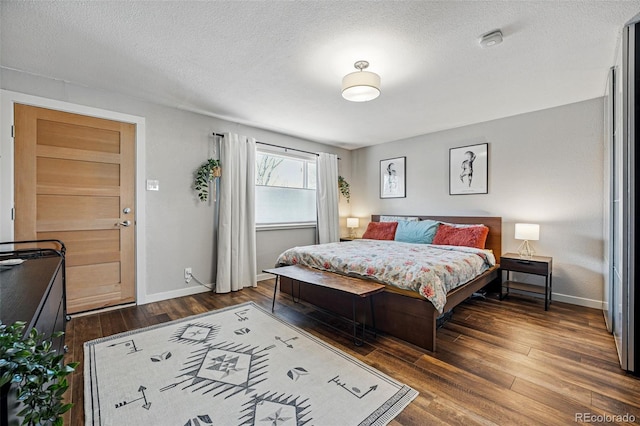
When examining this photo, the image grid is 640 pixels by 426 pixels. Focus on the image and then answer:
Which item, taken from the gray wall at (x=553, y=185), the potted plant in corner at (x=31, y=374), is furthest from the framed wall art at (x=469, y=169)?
the potted plant in corner at (x=31, y=374)

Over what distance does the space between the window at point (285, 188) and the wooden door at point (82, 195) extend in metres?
1.81

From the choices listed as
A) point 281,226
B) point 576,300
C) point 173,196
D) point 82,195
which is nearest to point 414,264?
point 576,300

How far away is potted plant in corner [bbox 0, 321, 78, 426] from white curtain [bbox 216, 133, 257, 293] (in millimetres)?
3232

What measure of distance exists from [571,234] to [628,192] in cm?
182

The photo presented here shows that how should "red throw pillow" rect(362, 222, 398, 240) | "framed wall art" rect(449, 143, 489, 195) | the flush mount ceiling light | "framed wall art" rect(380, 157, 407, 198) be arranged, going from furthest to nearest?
"framed wall art" rect(380, 157, 407, 198)
"red throw pillow" rect(362, 222, 398, 240)
"framed wall art" rect(449, 143, 489, 195)
the flush mount ceiling light

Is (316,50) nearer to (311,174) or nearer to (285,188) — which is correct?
(285,188)

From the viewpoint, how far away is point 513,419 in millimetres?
1531

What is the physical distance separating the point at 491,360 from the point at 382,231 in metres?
2.70

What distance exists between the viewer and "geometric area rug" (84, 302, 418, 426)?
157cm

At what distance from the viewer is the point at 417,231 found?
427 cm

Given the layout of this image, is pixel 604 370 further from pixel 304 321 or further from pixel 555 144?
pixel 555 144

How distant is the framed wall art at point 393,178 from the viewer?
509 centimetres
